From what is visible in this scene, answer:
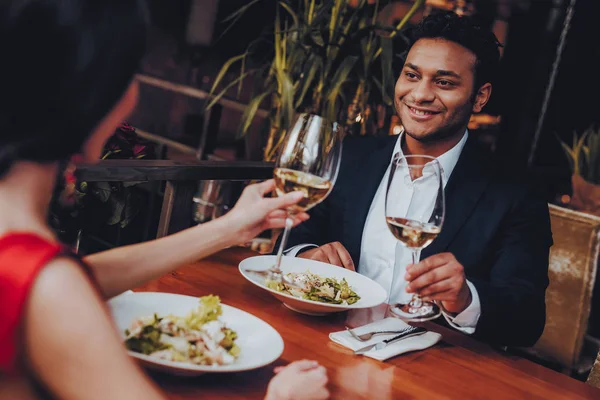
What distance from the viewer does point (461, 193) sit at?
191cm

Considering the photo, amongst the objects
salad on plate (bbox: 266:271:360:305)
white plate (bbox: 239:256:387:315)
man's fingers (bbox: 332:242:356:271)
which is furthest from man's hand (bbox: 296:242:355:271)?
salad on plate (bbox: 266:271:360:305)

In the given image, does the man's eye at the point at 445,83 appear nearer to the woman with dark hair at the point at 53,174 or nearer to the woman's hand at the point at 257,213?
the woman's hand at the point at 257,213

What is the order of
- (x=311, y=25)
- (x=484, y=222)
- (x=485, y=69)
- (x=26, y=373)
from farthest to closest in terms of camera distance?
(x=311, y=25) < (x=485, y=69) < (x=484, y=222) < (x=26, y=373)

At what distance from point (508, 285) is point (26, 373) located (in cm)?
134

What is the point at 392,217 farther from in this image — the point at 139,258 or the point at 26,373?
the point at 26,373

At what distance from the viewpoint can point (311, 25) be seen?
276cm

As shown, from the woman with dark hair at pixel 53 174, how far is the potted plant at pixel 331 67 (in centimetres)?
209

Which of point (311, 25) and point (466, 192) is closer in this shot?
point (466, 192)

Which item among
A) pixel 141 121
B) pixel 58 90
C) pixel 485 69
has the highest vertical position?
pixel 485 69

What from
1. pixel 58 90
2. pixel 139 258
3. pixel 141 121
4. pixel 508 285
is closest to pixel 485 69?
pixel 508 285

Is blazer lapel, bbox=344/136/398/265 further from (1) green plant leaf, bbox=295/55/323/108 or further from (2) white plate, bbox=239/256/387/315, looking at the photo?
(1) green plant leaf, bbox=295/55/323/108

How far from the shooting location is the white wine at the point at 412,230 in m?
1.21

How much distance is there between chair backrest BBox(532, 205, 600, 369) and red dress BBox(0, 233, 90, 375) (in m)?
2.25

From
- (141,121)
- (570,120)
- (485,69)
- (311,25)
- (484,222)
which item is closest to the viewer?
(484,222)
